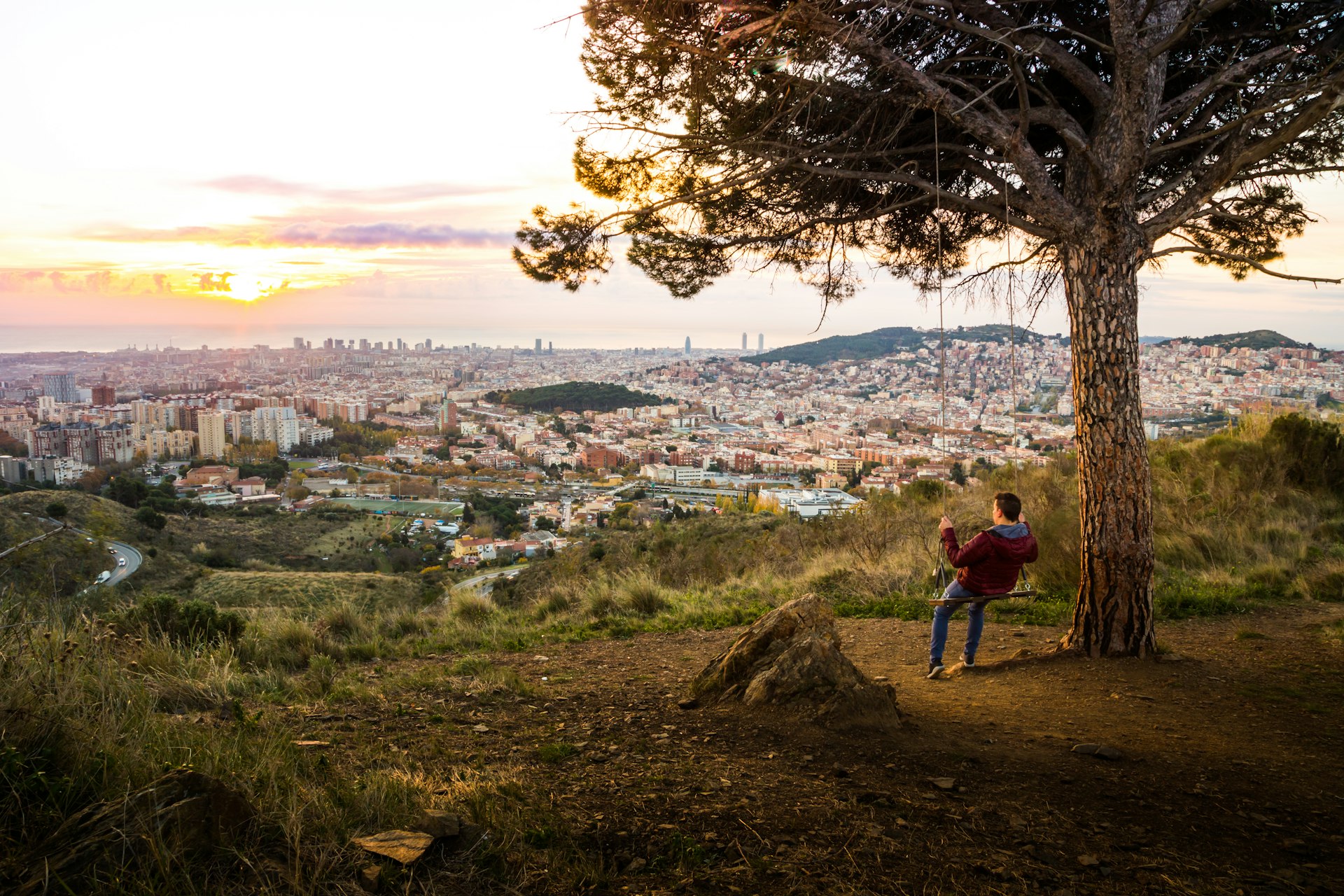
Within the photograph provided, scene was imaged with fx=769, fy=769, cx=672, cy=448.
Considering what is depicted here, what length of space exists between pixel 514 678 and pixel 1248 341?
2661cm

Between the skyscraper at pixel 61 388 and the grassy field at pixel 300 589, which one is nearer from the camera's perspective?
the grassy field at pixel 300 589

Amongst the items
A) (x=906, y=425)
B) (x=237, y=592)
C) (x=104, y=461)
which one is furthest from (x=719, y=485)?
(x=104, y=461)

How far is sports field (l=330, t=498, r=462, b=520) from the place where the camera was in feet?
112

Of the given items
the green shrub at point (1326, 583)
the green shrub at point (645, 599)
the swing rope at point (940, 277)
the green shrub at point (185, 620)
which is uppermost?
the swing rope at point (940, 277)

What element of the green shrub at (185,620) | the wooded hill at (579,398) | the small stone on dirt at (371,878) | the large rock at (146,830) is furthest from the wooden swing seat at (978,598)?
the wooded hill at (579,398)

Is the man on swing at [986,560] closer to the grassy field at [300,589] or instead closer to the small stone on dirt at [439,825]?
the small stone on dirt at [439,825]

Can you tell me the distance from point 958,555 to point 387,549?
24.2 m

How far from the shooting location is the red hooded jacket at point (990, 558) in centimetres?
471

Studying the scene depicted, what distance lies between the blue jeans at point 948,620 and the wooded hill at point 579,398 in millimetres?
52363

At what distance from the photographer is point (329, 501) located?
1373 inches

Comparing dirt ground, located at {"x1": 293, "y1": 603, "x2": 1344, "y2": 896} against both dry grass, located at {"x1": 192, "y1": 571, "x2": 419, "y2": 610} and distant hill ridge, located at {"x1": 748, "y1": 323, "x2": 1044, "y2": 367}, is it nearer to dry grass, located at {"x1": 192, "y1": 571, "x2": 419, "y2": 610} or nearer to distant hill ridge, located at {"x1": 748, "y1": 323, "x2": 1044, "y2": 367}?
dry grass, located at {"x1": 192, "y1": 571, "x2": 419, "y2": 610}

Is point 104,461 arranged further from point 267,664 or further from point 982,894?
point 982,894

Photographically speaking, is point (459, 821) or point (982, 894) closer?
point (982, 894)

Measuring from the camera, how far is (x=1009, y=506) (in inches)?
189
